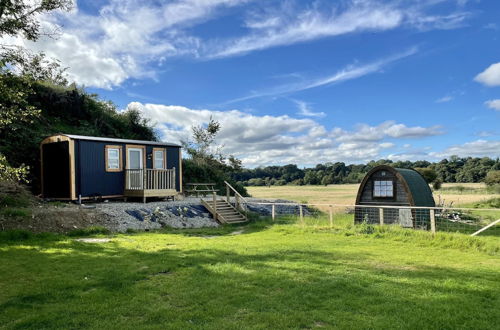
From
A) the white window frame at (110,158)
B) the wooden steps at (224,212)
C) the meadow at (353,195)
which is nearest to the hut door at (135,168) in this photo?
the white window frame at (110,158)

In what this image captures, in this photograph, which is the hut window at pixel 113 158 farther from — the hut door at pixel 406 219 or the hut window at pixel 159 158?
the hut door at pixel 406 219

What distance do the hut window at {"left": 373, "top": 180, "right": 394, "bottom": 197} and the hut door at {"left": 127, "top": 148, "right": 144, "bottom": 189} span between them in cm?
1128

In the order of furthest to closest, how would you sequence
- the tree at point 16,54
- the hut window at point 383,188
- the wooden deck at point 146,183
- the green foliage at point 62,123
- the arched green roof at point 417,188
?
the green foliage at point 62,123
the hut window at point 383,188
the wooden deck at point 146,183
the arched green roof at point 417,188
the tree at point 16,54

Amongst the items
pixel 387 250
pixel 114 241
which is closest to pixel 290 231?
pixel 387 250

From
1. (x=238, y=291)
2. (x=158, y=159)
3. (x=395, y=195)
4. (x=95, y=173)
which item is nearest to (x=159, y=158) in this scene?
(x=158, y=159)

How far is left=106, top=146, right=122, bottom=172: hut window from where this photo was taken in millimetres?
17472

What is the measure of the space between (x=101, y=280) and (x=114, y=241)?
4363 millimetres

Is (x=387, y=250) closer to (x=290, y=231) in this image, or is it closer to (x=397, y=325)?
(x=290, y=231)

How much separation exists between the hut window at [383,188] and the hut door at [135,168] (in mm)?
11285

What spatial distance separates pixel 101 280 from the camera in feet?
20.0

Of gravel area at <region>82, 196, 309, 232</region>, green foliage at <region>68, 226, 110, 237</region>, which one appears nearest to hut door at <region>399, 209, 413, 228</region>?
gravel area at <region>82, 196, 309, 232</region>

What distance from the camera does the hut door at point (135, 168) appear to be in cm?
1788

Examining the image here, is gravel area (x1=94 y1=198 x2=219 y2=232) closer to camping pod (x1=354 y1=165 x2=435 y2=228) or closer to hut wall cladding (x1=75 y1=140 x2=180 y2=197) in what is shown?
hut wall cladding (x1=75 y1=140 x2=180 y2=197)

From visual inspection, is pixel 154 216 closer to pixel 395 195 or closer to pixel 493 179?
pixel 395 195
